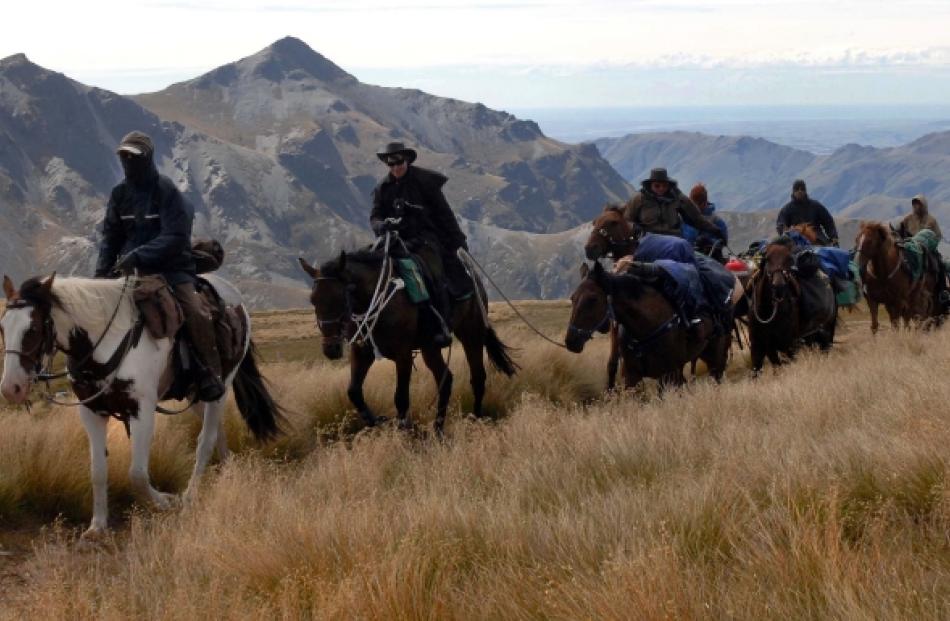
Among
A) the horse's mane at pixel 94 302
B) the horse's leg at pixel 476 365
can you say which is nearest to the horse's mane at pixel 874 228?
the horse's leg at pixel 476 365

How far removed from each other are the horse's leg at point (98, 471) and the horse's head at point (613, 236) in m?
6.98

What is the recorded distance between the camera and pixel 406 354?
10469 mm

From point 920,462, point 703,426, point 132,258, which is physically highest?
point 132,258

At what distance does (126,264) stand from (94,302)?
48cm

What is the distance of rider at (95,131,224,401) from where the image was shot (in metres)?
7.99

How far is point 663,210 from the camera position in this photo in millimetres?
13273

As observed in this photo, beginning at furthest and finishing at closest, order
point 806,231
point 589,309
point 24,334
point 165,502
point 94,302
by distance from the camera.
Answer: point 806,231 < point 589,309 < point 165,502 < point 94,302 < point 24,334

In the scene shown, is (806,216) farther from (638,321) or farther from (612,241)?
(638,321)

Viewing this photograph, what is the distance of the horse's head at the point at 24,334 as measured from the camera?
679cm

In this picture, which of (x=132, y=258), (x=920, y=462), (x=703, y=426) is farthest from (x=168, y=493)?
(x=920, y=462)

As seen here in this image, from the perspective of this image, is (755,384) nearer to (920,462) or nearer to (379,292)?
(379,292)

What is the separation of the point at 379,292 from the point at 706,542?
6.05 m

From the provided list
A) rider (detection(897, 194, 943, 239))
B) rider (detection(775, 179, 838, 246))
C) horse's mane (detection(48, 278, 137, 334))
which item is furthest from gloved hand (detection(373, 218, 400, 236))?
rider (detection(897, 194, 943, 239))

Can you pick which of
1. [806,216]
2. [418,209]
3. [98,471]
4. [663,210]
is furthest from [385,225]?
[806,216]
